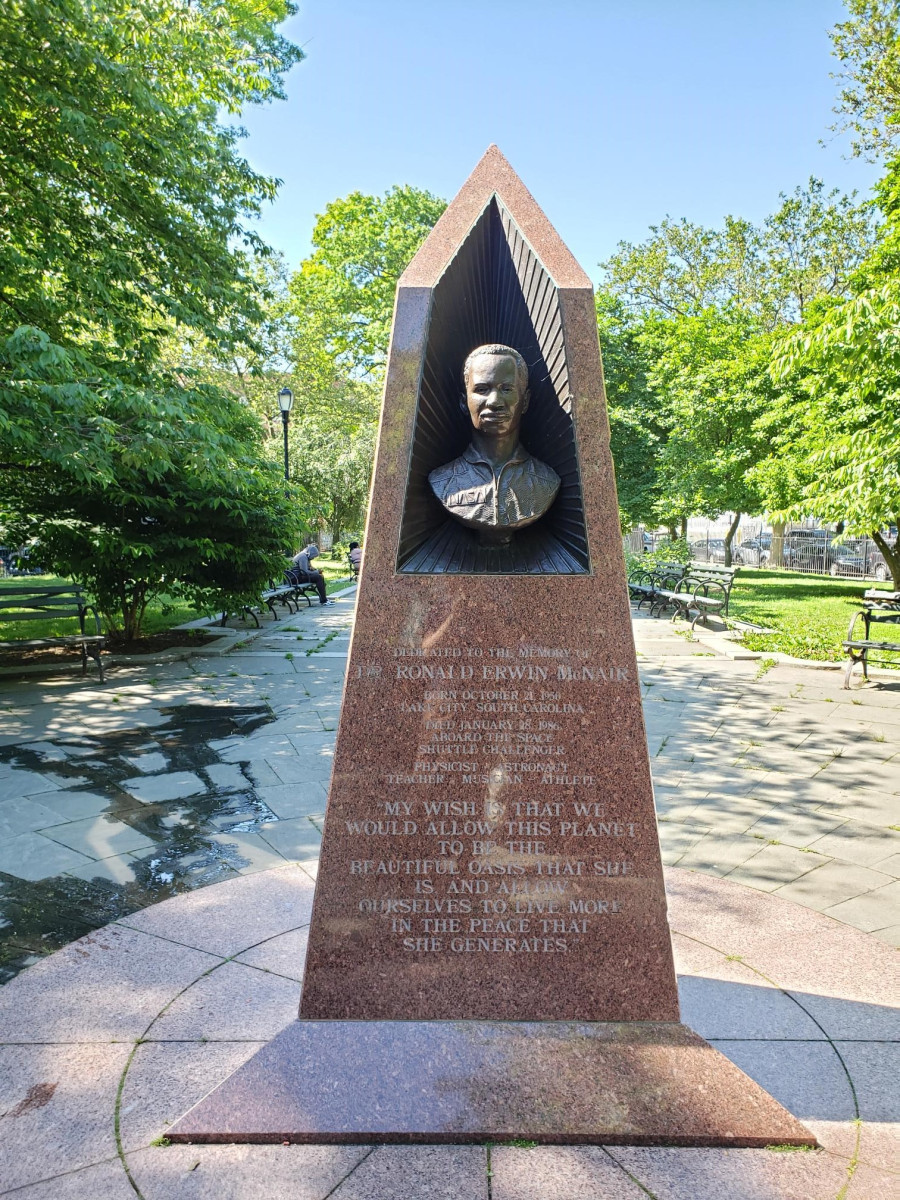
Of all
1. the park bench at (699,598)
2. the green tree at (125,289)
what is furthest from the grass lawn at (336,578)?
the green tree at (125,289)

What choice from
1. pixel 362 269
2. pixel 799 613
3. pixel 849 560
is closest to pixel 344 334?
pixel 362 269

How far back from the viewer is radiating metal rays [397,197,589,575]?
10.1ft

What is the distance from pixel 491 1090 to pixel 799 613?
15.7 metres

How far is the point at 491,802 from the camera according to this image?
288 cm

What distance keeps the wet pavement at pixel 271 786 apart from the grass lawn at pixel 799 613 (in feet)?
5.96

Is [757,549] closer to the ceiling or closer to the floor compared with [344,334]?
closer to the floor

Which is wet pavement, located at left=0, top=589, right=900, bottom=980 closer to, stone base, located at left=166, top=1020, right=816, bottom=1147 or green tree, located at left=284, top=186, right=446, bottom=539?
stone base, located at left=166, top=1020, right=816, bottom=1147

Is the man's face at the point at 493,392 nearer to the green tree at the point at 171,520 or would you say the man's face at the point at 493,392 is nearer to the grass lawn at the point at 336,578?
the green tree at the point at 171,520

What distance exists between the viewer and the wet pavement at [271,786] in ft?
13.1

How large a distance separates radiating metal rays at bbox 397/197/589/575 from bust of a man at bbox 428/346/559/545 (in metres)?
0.08

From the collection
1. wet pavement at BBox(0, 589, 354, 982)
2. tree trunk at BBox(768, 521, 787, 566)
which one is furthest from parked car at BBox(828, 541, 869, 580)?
wet pavement at BBox(0, 589, 354, 982)

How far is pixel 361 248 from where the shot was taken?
29.6m

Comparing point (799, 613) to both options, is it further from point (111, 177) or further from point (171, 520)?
point (111, 177)

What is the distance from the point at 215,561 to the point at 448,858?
9.06 meters
